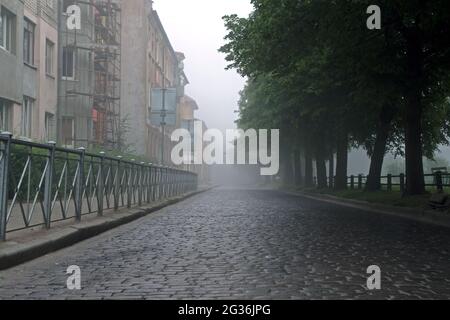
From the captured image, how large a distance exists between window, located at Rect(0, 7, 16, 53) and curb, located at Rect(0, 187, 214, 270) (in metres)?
9.74

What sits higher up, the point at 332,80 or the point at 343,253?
the point at 332,80

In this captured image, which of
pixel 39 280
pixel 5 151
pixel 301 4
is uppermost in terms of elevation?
pixel 301 4

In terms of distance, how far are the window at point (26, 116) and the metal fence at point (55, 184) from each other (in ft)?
27.4

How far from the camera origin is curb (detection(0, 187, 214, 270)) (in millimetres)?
7039

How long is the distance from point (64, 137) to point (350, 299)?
26004mm

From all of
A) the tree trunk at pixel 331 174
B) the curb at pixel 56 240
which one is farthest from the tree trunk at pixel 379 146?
the curb at pixel 56 240

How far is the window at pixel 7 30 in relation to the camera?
64.4 ft

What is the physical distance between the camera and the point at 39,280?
20.2 feet

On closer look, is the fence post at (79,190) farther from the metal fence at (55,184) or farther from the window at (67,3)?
the window at (67,3)

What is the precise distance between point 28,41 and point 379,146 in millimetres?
14449

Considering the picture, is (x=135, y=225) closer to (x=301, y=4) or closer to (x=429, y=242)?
(x=429, y=242)

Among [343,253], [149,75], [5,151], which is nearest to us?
[5,151]

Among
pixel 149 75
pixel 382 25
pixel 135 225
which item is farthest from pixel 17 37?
pixel 149 75
